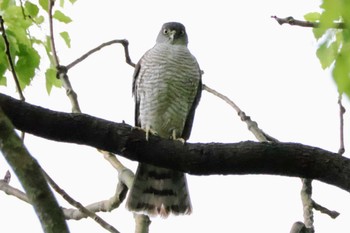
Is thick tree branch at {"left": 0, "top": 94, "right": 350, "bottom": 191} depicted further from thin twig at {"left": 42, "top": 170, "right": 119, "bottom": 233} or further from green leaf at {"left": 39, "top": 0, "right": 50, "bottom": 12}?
green leaf at {"left": 39, "top": 0, "right": 50, "bottom": 12}

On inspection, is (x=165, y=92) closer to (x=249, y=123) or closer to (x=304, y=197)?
(x=249, y=123)

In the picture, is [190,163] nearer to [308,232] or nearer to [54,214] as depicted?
[308,232]

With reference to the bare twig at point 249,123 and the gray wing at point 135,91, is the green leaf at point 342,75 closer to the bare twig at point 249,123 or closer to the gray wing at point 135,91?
the bare twig at point 249,123

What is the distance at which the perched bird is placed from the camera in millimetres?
6562

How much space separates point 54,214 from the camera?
2410mm

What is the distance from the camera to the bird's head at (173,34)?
823 centimetres

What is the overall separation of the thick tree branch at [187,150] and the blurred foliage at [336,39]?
1.91 ft

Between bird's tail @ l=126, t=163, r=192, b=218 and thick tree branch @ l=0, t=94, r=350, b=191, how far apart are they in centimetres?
228

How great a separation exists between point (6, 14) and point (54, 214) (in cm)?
263

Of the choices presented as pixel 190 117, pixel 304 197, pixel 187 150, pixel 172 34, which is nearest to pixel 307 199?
pixel 304 197

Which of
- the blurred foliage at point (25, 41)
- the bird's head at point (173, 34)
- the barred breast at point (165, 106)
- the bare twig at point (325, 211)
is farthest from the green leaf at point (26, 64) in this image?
the bird's head at point (173, 34)

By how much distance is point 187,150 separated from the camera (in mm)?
3824

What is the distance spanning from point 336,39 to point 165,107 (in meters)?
4.10

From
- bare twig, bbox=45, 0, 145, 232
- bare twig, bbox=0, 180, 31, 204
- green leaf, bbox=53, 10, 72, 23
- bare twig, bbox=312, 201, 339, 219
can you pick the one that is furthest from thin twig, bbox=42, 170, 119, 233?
green leaf, bbox=53, 10, 72, 23
